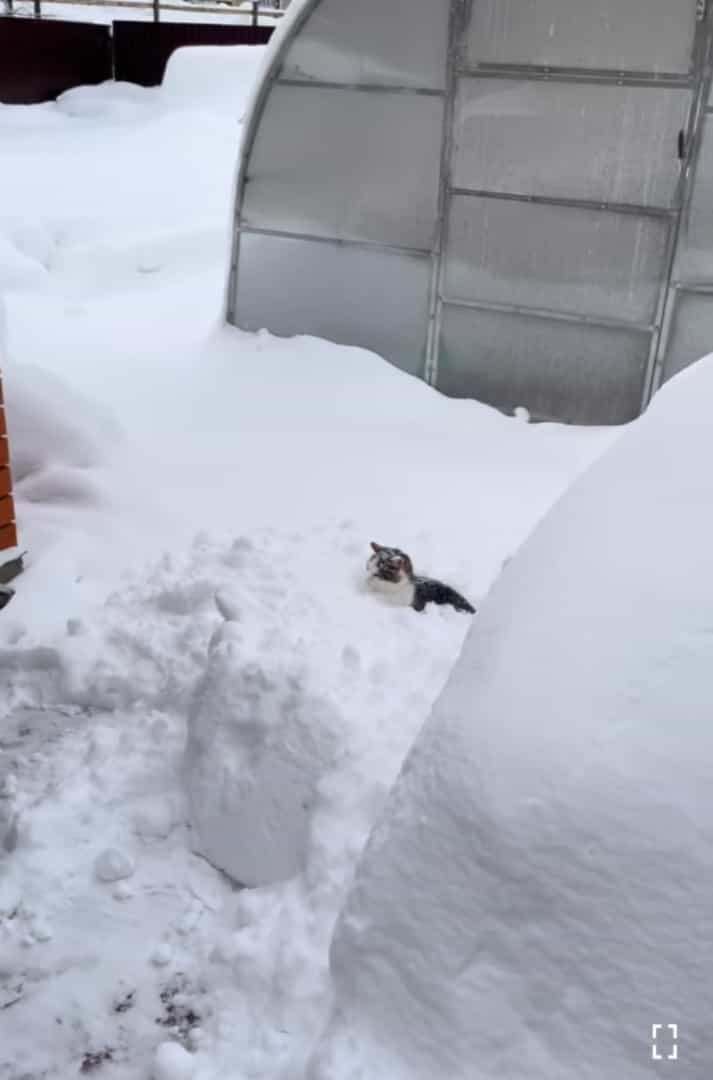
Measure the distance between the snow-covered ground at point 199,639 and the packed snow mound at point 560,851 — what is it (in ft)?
2.05

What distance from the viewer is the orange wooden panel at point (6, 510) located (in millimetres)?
5418

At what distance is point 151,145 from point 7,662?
1231 centimetres

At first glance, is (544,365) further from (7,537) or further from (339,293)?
(7,537)

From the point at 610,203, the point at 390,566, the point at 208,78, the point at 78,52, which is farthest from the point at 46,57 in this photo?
the point at 390,566

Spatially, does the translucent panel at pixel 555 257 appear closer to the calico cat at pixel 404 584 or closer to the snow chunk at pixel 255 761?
the calico cat at pixel 404 584

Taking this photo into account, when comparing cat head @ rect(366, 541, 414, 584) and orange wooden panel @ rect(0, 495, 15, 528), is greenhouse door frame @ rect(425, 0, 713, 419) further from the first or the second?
orange wooden panel @ rect(0, 495, 15, 528)

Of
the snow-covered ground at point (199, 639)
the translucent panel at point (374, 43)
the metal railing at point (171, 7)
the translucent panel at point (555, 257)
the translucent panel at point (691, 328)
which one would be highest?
the translucent panel at point (374, 43)

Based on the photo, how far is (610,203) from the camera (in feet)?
24.8

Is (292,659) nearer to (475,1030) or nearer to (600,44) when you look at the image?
(475,1030)

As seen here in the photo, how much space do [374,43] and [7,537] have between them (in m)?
4.77

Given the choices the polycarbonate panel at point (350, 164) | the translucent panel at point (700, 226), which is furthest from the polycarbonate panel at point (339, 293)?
the translucent panel at point (700, 226)

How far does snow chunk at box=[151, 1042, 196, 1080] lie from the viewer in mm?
2881

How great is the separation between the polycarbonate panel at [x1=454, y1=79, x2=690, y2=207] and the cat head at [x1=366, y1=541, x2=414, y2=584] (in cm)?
375

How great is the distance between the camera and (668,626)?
2402 millimetres
